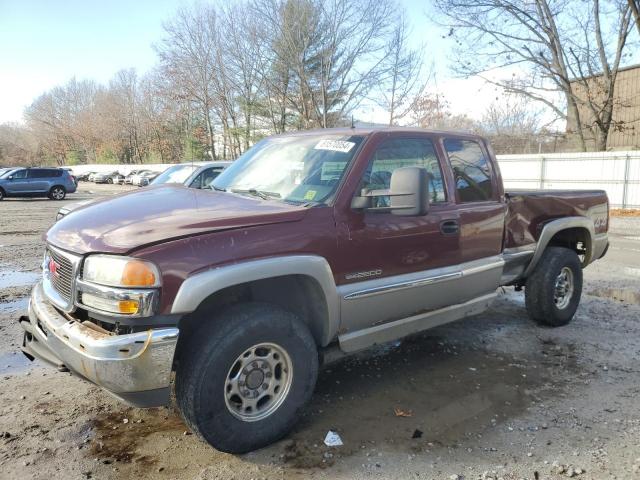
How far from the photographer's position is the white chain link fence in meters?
18.4

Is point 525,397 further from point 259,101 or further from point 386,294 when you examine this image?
point 259,101

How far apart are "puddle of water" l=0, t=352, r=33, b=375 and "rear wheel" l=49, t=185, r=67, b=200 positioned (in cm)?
2546

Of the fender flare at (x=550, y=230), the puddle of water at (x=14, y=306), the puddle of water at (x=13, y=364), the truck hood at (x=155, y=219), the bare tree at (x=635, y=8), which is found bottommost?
the puddle of water at (x=13, y=364)

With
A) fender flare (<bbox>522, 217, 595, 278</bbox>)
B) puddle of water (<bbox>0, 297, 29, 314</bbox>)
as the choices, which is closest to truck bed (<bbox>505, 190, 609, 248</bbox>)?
fender flare (<bbox>522, 217, 595, 278</bbox>)

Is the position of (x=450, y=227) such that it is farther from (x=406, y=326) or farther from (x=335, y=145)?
(x=335, y=145)

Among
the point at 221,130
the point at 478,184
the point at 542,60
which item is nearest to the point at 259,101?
the point at 221,130

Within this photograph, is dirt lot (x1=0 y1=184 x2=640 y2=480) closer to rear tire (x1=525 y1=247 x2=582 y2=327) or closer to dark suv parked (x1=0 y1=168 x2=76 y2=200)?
rear tire (x1=525 y1=247 x2=582 y2=327)

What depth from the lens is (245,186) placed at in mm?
3854

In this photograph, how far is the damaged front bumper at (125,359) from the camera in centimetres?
255

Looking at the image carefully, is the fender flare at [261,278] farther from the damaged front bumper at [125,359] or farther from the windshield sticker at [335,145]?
the windshield sticker at [335,145]

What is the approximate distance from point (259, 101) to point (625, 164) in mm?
24738

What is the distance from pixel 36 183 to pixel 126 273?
92.0 ft

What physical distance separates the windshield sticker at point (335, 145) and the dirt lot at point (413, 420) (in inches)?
73.4

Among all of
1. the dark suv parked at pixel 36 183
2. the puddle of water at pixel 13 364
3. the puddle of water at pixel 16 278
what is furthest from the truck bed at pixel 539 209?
the dark suv parked at pixel 36 183
